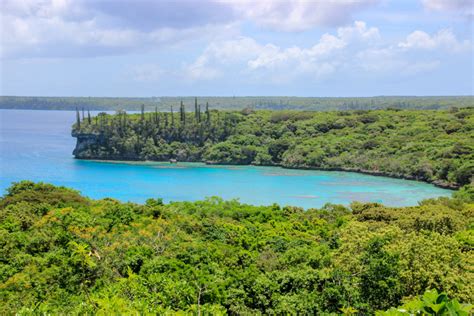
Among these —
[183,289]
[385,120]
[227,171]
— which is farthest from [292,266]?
[385,120]

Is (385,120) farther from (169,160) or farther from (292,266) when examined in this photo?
(292,266)

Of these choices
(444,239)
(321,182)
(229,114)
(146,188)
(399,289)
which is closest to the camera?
(399,289)

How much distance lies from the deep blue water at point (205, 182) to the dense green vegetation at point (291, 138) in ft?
9.19

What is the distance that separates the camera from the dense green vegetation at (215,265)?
1205cm

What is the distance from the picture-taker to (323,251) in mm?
17641

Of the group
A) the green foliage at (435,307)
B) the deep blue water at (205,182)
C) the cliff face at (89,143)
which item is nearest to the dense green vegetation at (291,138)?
the cliff face at (89,143)

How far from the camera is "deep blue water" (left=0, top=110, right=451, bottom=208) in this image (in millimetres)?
48969

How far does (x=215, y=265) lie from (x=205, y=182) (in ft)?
143

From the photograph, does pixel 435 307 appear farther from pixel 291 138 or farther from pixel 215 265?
pixel 291 138

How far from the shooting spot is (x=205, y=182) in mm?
58781

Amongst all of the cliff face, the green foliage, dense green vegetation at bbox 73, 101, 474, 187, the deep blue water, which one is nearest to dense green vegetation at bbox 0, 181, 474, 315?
the green foliage

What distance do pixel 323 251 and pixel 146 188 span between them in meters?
37.3

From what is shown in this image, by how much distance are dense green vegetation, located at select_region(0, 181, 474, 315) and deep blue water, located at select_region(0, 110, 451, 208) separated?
981 inches

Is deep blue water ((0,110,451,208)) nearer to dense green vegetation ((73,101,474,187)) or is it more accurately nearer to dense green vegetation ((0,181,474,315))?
dense green vegetation ((73,101,474,187))
